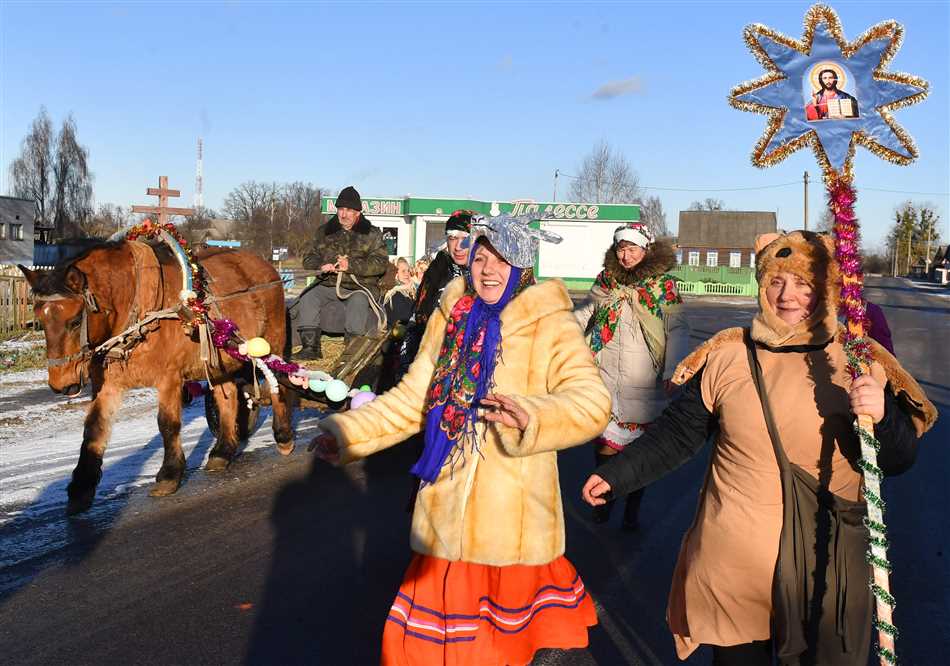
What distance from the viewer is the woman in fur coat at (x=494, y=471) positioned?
10.8 ft

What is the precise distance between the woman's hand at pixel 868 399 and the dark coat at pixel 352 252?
633 cm

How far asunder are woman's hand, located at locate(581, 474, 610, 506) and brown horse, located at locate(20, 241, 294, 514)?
425cm

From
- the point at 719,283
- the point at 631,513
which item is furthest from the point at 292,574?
the point at 719,283

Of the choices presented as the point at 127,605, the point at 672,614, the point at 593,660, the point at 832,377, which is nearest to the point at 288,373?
the point at 127,605

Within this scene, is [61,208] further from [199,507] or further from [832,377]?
[832,377]

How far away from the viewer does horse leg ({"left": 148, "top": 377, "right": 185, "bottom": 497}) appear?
7219mm

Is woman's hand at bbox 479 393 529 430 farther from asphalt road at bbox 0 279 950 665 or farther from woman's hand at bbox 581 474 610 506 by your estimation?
asphalt road at bbox 0 279 950 665

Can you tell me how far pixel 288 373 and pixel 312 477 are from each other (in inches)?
69.4

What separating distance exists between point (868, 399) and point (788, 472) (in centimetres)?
41

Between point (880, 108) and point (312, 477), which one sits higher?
point (880, 108)

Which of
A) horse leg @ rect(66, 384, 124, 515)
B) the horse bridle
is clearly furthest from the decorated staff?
horse leg @ rect(66, 384, 124, 515)

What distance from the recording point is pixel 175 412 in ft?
23.9

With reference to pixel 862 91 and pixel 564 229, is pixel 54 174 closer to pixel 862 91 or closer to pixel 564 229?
pixel 564 229

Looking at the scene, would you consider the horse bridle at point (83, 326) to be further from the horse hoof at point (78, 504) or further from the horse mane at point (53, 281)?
the horse hoof at point (78, 504)
